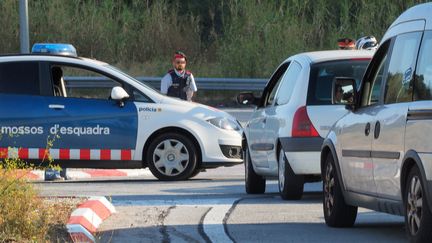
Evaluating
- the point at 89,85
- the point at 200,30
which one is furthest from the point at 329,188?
the point at 200,30

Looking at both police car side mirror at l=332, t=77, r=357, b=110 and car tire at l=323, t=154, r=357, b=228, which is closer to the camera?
police car side mirror at l=332, t=77, r=357, b=110

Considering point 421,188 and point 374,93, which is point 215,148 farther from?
point 421,188

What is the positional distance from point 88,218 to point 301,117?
10.0 ft

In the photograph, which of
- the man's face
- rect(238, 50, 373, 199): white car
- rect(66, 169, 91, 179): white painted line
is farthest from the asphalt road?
the man's face

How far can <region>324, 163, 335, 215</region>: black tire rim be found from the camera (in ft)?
35.6

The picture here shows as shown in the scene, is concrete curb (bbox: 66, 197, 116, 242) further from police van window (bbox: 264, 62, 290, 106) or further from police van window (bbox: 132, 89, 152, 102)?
police van window (bbox: 132, 89, 152, 102)

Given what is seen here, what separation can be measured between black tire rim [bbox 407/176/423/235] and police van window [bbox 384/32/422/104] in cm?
60

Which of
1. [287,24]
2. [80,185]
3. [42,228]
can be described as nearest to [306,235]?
[42,228]

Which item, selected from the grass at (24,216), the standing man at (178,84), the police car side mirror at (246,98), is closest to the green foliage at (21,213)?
the grass at (24,216)

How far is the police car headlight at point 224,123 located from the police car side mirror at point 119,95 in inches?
42.6

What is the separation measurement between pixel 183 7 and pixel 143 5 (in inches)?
91.3

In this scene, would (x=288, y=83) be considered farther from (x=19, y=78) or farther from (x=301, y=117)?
(x=19, y=78)

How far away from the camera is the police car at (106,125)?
16.4 meters

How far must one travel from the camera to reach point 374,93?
33.8ft
